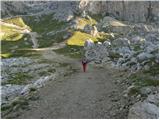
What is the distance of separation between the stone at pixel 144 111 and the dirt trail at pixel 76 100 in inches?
110

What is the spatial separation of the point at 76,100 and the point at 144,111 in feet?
44.6

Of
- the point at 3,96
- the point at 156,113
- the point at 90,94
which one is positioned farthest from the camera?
the point at 3,96

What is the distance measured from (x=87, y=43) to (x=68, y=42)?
26.1m

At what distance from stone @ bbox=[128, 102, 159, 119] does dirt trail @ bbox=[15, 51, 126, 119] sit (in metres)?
2.80

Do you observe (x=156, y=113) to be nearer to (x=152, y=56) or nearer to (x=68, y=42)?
(x=152, y=56)

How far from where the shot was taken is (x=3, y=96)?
58594 millimetres

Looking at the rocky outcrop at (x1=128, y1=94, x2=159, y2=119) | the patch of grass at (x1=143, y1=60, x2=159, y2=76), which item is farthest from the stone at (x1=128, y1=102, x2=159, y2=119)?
the patch of grass at (x1=143, y1=60, x2=159, y2=76)

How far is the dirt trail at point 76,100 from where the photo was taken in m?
43.3

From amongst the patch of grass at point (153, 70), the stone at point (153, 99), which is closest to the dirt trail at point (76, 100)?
the stone at point (153, 99)

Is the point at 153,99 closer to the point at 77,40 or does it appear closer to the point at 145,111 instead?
the point at 145,111

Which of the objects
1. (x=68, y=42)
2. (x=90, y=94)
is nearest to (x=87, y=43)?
(x=68, y=42)

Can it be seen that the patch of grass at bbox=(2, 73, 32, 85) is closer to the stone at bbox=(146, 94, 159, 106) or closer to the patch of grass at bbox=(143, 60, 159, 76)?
the patch of grass at bbox=(143, 60, 159, 76)

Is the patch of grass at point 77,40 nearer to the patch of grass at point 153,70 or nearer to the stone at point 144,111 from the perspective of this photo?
the patch of grass at point 153,70

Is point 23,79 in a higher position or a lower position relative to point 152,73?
lower
